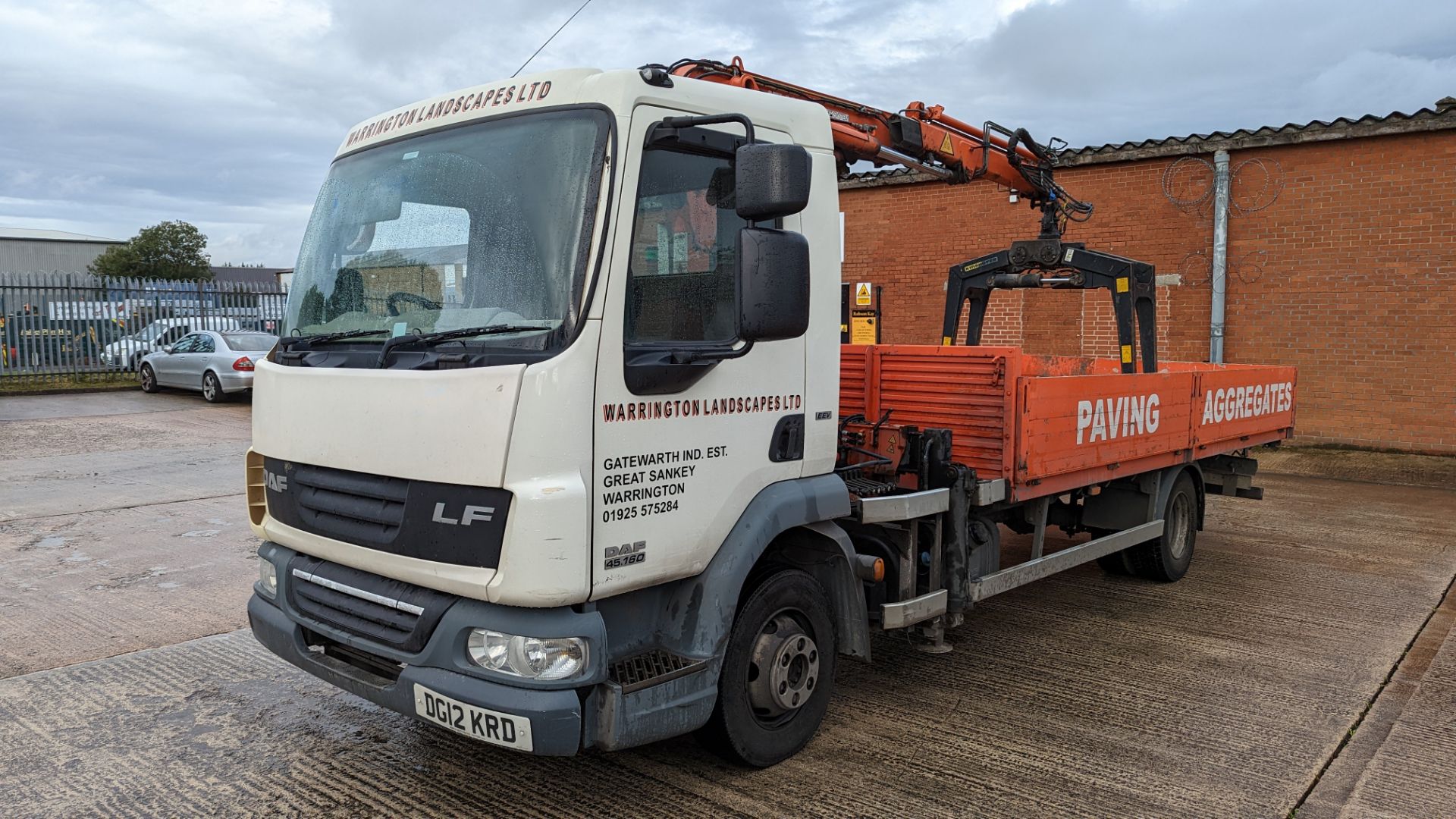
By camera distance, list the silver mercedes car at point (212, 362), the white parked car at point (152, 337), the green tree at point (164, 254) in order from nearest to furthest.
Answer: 1. the silver mercedes car at point (212, 362)
2. the white parked car at point (152, 337)
3. the green tree at point (164, 254)

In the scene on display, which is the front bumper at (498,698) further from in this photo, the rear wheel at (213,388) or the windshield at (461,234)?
the rear wheel at (213,388)

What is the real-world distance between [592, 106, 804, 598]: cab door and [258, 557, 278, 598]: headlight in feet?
5.03

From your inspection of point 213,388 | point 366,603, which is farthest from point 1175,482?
point 213,388

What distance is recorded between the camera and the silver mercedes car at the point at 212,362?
59.3ft

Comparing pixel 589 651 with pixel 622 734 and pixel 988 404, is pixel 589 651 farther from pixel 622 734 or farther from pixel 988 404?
pixel 988 404

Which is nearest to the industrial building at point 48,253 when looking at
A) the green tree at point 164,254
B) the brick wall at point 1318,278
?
the green tree at point 164,254

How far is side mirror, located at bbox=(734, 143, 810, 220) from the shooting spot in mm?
3133

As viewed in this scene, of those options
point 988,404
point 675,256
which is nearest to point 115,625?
point 675,256

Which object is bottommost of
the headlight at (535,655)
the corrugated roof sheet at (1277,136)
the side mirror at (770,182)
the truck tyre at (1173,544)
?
the truck tyre at (1173,544)

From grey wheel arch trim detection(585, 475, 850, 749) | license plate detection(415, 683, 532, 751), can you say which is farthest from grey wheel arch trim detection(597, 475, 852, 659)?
license plate detection(415, 683, 532, 751)

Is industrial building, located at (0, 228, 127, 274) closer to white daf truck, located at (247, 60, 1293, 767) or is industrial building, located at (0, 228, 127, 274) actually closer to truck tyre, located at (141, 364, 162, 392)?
truck tyre, located at (141, 364, 162, 392)

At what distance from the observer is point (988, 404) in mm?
4836

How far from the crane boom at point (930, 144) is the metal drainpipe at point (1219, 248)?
19.1ft

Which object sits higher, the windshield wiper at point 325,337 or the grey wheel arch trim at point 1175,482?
the windshield wiper at point 325,337
